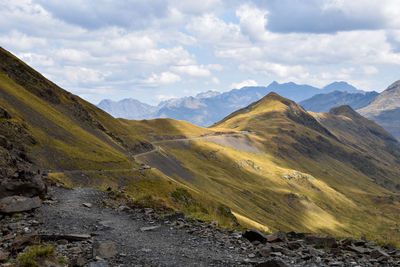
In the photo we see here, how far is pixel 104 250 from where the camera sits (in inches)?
555

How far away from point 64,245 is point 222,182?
469 feet

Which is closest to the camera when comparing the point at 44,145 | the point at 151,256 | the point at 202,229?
the point at 151,256

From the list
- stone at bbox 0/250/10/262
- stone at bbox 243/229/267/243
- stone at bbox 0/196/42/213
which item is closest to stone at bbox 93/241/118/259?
stone at bbox 0/250/10/262

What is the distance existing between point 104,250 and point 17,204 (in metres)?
10.1

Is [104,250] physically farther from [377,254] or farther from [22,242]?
[377,254]

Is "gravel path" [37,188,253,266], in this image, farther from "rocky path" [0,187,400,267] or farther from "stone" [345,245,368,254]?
"stone" [345,245,368,254]

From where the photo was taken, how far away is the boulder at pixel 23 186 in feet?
76.4

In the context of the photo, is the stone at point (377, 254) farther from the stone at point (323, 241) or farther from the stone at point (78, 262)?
the stone at point (78, 262)

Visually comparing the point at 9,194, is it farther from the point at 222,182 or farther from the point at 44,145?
the point at 222,182

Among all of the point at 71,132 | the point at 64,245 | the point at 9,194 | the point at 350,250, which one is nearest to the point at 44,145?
the point at 71,132

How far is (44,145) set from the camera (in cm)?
7144

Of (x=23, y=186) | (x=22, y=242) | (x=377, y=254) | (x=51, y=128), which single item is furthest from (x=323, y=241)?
(x=51, y=128)

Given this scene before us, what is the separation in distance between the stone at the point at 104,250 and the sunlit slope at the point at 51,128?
5214 cm

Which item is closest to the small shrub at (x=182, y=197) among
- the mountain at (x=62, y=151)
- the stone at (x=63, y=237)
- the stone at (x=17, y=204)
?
the mountain at (x=62, y=151)
